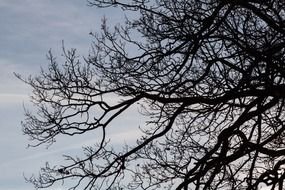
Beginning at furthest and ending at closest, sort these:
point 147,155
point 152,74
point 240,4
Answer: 1. point 147,155
2. point 152,74
3. point 240,4

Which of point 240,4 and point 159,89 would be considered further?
point 159,89

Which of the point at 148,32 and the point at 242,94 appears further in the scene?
the point at 148,32

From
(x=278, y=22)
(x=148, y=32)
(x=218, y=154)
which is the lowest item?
(x=218, y=154)

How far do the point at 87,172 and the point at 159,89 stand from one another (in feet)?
6.06

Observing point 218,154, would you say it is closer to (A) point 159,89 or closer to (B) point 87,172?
(A) point 159,89

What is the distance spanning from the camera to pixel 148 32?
33.7 ft

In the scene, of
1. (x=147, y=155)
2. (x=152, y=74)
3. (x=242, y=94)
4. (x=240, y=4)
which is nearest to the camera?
(x=240, y=4)

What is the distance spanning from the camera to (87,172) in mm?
9969

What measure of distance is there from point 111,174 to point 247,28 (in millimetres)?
3286

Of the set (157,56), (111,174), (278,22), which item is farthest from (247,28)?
(111,174)

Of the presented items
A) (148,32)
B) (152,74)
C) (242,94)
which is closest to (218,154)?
(242,94)

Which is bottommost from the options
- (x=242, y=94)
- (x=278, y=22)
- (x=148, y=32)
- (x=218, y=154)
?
(x=218, y=154)

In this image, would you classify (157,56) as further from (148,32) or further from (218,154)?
(218,154)

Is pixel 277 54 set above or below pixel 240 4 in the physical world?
below
